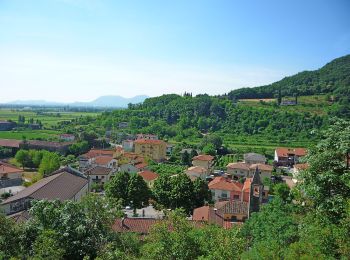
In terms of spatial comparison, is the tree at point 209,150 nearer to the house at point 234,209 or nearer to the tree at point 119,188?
the house at point 234,209

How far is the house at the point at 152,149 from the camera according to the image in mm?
63594

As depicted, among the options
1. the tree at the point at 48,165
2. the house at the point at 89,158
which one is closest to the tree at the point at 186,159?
the house at the point at 89,158

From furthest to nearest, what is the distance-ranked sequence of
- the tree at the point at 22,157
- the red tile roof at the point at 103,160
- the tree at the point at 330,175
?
1. the tree at the point at 22,157
2. the red tile roof at the point at 103,160
3. the tree at the point at 330,175

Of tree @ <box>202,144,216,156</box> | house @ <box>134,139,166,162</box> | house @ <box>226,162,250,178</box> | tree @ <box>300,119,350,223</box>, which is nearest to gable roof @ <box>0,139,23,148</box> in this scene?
house @ <box>134,139,166,162</box>

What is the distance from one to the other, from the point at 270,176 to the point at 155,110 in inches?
2523

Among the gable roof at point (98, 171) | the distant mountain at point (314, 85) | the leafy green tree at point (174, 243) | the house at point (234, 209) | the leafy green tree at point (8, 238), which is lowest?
the gable roof at point (98, 171)

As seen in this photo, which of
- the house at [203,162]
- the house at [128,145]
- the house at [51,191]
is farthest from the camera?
the house at [128,145]

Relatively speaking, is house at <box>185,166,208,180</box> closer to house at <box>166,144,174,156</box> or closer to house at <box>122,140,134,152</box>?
house at <box>166,144,174,156</box>

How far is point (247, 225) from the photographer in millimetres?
19562

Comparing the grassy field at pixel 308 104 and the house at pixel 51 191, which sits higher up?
the grassy field at pixel 308 104

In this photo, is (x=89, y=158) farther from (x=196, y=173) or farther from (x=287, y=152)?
(x=287, y=152)

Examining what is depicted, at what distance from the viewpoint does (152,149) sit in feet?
210

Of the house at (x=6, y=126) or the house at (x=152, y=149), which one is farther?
the house at (x=6, y=126)

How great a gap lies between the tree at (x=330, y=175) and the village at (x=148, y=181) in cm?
101
